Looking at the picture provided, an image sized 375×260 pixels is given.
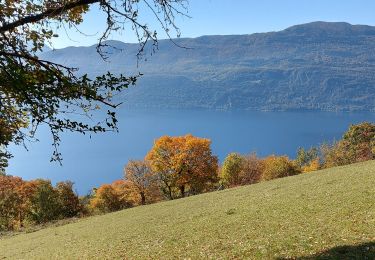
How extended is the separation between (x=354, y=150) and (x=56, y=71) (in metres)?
96.2

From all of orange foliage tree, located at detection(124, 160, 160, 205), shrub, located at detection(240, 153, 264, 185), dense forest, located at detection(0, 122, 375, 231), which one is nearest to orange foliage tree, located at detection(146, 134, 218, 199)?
dense forest, located at detection(0, 122, 375, 231)

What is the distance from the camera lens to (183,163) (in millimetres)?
84562

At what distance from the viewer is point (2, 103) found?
37.8 feet

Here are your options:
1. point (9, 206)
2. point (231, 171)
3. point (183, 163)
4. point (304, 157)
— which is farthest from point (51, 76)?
point (304, 157)

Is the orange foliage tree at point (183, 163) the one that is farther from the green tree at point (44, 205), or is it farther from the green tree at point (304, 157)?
the green tree at point (304, 157)

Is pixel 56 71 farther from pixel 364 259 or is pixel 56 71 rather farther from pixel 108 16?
pixel 364 259

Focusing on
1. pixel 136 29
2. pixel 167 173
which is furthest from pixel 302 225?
pixel 167 173

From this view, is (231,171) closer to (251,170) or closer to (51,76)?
(251,170)

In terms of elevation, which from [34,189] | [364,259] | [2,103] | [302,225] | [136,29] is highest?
[136,29]

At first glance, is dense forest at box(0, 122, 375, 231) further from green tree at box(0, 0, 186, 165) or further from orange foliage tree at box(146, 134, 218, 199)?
green tree at box(0, 0, 186, 165)

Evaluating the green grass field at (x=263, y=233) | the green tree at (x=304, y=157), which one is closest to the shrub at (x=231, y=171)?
the green grass field at (x=263, y=233)

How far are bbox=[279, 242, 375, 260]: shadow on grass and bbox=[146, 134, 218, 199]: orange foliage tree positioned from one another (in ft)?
225

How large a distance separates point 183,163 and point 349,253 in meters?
70.3

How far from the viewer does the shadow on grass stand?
14.0m
